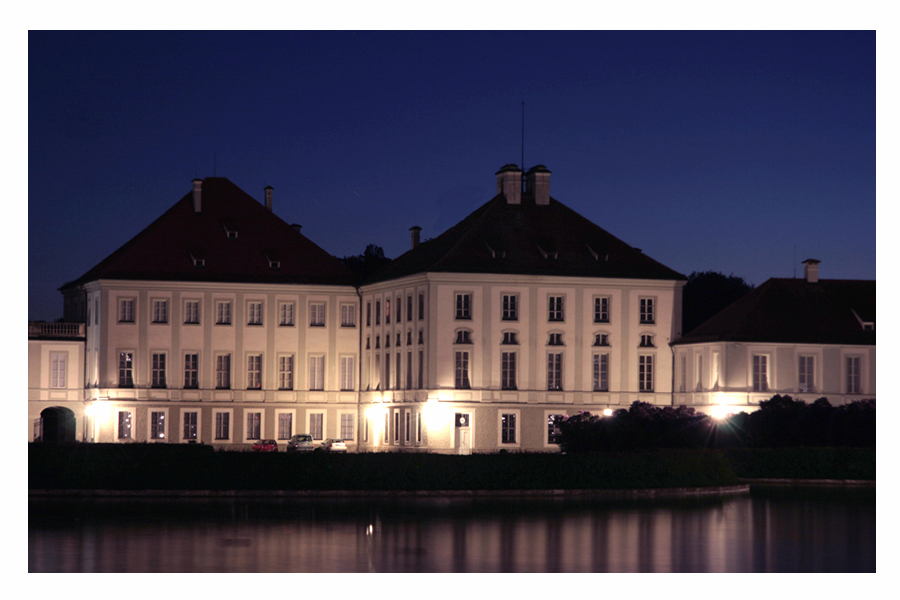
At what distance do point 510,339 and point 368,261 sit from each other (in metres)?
37.2

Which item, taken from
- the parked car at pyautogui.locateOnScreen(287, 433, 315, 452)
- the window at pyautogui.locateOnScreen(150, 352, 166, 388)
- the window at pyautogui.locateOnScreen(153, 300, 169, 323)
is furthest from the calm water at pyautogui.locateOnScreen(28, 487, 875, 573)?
the window at pyautogui.locateOnScreen(153, 300, 169, 323)

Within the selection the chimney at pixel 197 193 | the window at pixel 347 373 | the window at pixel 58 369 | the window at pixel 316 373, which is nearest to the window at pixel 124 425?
the window at pixel 58 369

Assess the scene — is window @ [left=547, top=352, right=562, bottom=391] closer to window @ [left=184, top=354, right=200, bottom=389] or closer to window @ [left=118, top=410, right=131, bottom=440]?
window @ [left=184, top=354, right=200, bottom=389]

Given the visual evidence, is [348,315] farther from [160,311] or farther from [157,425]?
[157,425]

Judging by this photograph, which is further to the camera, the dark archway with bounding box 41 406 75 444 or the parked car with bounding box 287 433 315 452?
the dark archway with bounding box 41 406 75 444

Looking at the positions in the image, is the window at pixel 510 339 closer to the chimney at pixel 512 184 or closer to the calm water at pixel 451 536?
the chimney at pixel 512 184

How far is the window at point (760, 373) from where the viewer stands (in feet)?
231

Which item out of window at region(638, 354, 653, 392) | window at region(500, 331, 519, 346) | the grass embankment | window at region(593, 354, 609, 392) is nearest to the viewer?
the grass embankment

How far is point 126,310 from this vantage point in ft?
248

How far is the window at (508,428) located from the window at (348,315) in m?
12.0

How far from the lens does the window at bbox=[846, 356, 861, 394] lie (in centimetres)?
7162

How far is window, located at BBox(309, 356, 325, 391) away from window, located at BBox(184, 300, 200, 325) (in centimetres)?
628
